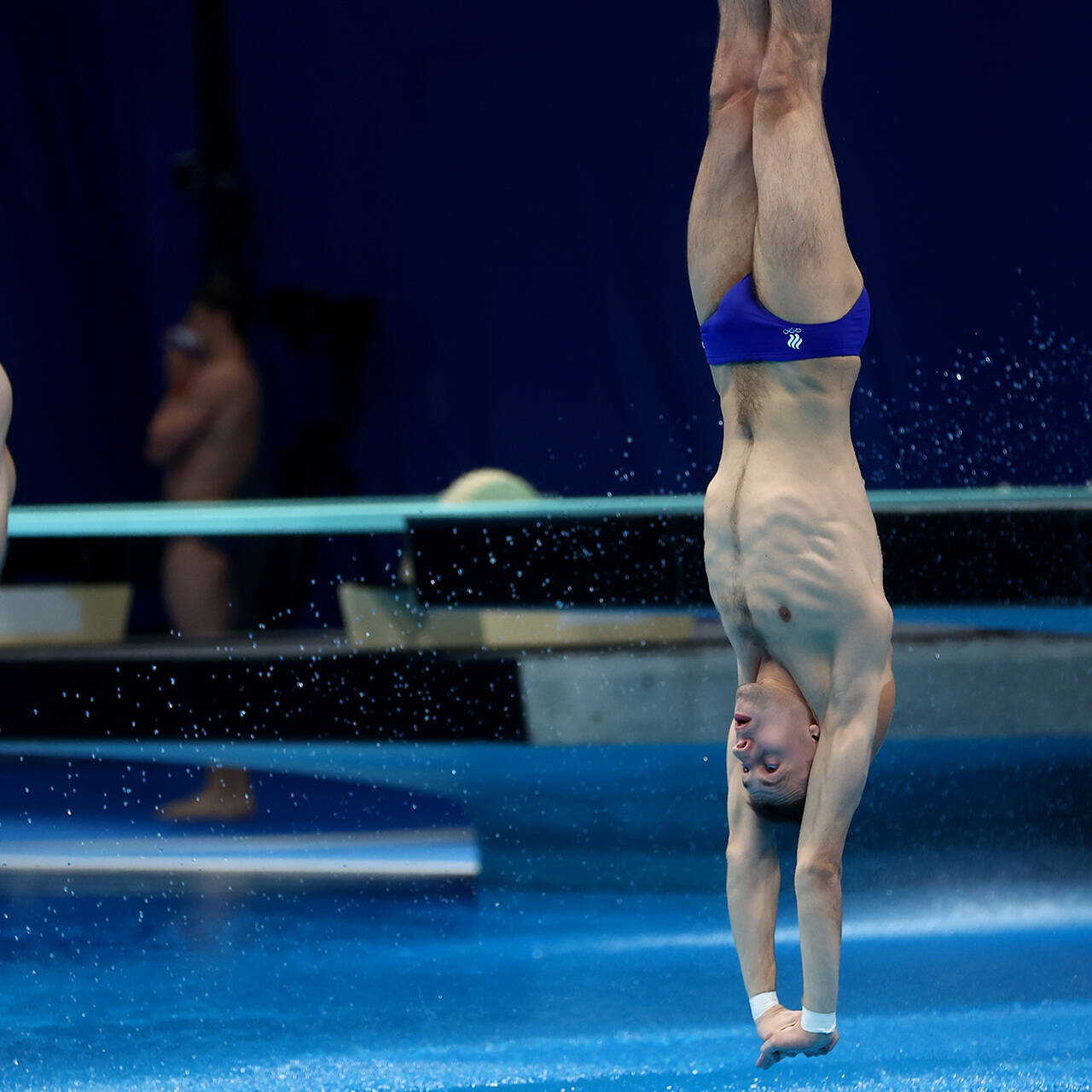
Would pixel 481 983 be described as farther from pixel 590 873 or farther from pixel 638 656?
pixel 638 656

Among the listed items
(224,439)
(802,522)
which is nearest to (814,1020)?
(802,522)

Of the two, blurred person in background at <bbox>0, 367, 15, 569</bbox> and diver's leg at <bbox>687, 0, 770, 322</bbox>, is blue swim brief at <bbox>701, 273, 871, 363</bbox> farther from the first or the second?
blurred person in background at <bbox>0, 367, 15, 569</bbox>

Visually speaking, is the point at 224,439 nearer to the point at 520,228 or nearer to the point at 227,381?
the point at 227,381

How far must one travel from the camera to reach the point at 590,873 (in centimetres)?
617

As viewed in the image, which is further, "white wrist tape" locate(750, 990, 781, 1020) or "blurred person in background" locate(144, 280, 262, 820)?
"blurred person in background" locate(144, 280, 262, 820)

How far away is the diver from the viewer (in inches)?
125

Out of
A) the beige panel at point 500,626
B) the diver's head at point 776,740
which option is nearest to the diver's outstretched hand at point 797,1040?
the diver's head at point 776,740

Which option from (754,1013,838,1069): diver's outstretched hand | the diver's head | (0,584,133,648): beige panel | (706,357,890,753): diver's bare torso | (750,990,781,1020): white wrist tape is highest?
(0,584,133,648): beige panel

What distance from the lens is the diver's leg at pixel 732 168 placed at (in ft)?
10.7

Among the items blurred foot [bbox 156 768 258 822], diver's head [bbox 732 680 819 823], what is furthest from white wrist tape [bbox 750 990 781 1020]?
blurred foot [bbox 156 768 258 822]

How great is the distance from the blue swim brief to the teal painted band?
255 centimetres

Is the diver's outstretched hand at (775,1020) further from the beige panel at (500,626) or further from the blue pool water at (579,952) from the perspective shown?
the beige panel at (500,626)

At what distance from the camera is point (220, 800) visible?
21.4ft

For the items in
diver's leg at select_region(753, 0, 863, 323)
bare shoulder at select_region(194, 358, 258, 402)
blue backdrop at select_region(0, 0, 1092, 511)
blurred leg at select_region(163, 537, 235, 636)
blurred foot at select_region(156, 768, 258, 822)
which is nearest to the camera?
diver's leg at select_region(753, 0, 863, 323)
